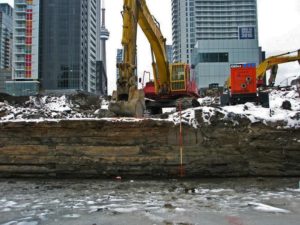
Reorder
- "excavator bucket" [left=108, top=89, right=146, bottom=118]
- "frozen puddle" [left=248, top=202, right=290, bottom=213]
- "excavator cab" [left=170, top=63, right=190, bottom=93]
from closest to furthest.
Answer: "frozen puddle" [left=248, top=202, right=290, bottom=213] < "excavator bucket" [left=108, top=89, right=146, bottom=118] < "excavator cab" [left=170, top=63, right=190, bottom=93]

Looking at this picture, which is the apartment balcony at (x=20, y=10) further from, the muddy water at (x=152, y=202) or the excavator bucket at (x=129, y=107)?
the muddy water at (x=152, y=202)

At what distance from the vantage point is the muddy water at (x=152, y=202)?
6.60 meters

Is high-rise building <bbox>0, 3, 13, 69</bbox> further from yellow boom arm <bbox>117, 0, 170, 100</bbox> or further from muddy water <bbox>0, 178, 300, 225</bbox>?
muddy water <bbox>0, 178, 300, 225</bbox>

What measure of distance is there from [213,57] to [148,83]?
64206 mm

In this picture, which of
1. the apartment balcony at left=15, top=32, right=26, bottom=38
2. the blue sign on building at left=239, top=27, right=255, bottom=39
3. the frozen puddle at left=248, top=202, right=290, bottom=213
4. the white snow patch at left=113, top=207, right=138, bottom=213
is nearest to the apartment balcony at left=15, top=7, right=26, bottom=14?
the apartment balcony at left=15, top=32, right=26, bottom=38

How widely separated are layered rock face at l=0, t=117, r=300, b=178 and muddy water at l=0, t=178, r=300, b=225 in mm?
887

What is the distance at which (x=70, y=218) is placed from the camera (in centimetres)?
672

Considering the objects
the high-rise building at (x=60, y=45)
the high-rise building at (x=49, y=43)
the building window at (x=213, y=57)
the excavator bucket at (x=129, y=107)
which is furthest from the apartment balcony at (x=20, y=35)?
the excavator bucket at (x=129, y=107)

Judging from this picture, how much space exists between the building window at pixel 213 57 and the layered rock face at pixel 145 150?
7194 cm

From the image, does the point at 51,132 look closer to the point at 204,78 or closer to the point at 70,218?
the point at 70,218

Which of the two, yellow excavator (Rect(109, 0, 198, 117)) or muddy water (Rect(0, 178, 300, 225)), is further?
yellow excavator (Rect(109, 0, 198, 117))

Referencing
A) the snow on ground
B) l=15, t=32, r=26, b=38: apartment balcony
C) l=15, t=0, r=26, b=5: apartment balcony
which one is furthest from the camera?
l=15, t=32, r=26, b=38: apartment balcony

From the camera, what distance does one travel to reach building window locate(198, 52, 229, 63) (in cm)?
8356

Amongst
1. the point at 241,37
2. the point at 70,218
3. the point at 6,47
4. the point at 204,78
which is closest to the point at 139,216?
the point at 70,218
